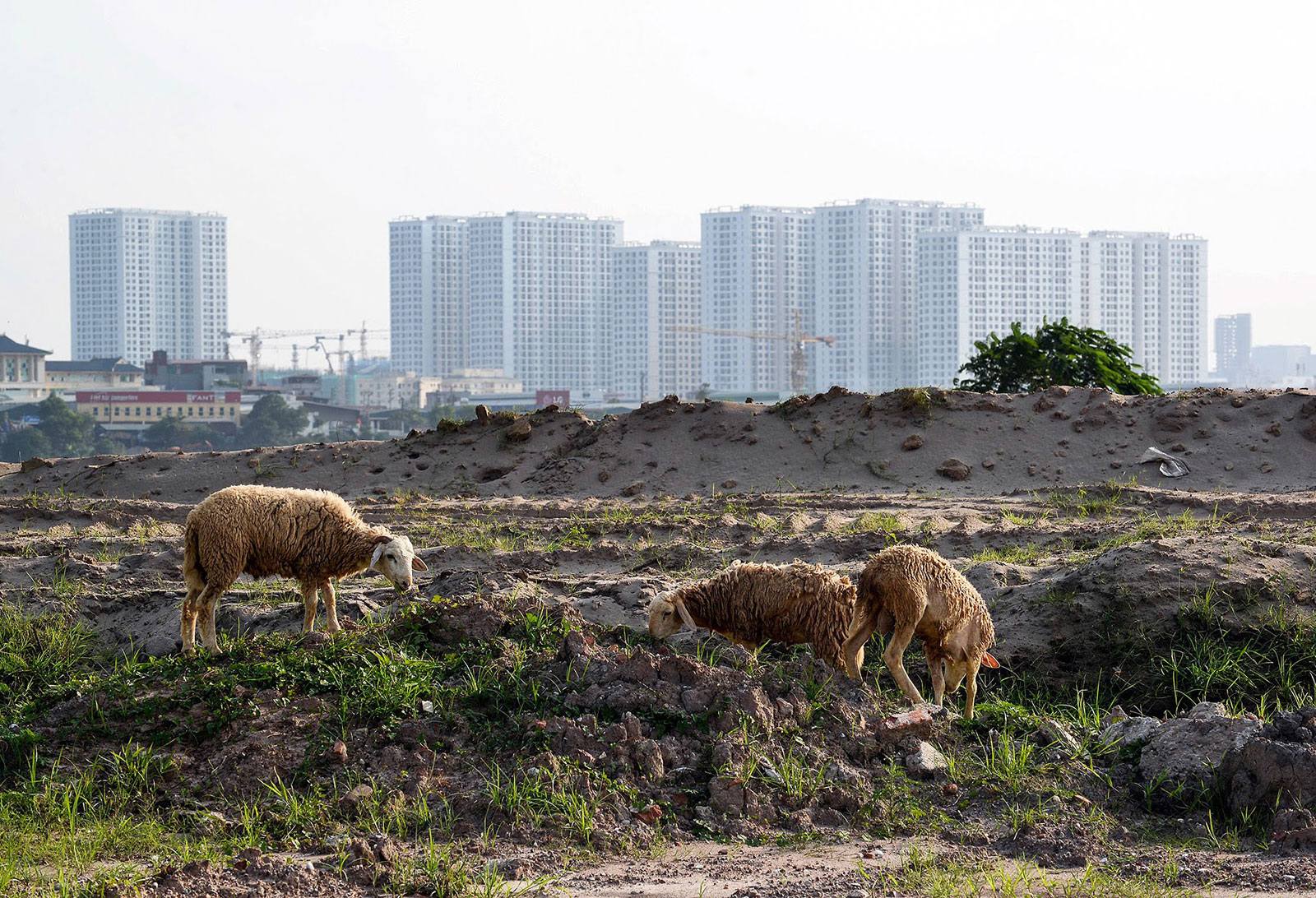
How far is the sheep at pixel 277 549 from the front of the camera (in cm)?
848

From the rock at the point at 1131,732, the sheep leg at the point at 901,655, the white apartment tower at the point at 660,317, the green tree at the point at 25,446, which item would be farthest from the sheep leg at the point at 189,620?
the white apartment tower at the point at 660,317

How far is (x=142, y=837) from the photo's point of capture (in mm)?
5641

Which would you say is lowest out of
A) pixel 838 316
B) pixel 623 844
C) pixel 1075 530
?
pixel 623 844

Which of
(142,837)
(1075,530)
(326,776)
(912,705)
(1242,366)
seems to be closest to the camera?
(142,837)

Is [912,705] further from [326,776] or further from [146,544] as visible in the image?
[146,544]

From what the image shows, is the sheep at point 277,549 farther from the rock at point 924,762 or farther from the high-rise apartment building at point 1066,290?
the high-rise apartment building at point 1066,290

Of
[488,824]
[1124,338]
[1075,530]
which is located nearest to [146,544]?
[488,824]

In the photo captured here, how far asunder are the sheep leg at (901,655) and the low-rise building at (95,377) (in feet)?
270

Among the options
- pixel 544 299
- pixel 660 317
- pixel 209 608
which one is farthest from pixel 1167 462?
pixel 544 299

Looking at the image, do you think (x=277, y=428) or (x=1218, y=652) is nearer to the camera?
(x=1218, y=652)

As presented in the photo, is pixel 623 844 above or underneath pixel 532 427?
underneath

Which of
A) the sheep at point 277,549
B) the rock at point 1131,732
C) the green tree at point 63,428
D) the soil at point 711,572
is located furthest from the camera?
the green tree at point 63,428

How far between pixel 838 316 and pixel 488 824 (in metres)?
124

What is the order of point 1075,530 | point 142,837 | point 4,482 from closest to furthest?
1. point 142,837
2. point 1075,530
3. point 4,482
